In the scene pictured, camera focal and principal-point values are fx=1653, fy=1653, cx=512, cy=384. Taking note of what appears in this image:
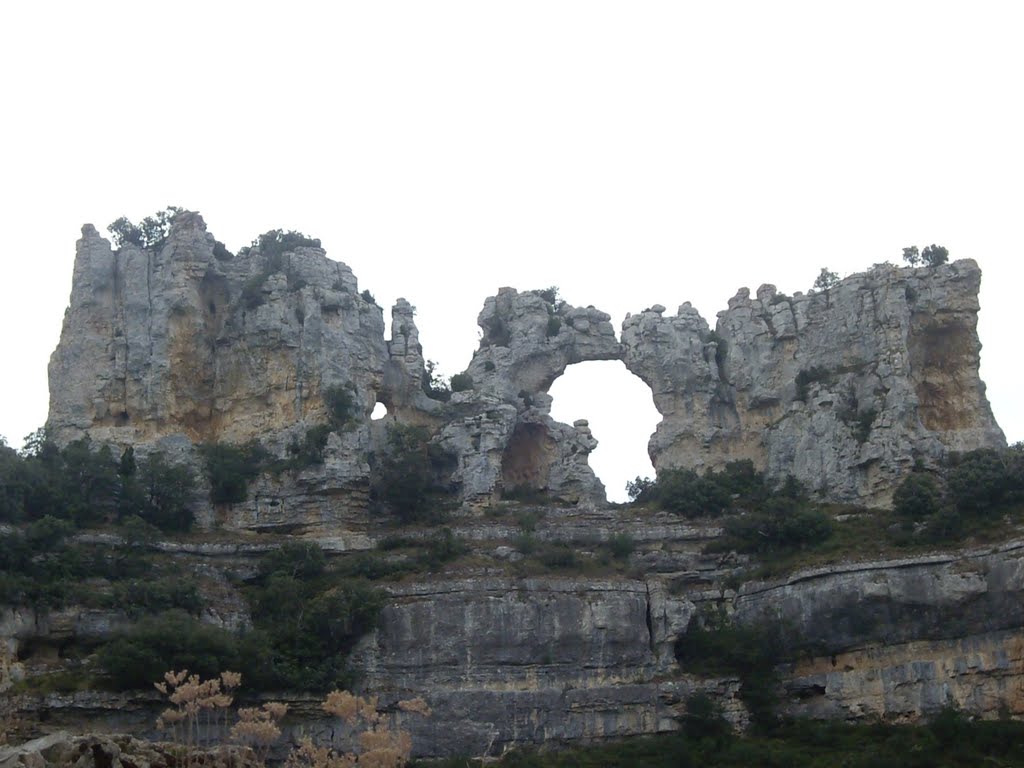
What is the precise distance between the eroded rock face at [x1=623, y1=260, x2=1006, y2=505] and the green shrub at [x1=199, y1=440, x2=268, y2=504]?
657 inches

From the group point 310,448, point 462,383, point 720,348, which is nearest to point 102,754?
point 310,448

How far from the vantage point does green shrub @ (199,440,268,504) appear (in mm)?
62875

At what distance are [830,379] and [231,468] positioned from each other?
23.8 metres

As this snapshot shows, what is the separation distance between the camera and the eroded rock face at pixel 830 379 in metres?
63.2

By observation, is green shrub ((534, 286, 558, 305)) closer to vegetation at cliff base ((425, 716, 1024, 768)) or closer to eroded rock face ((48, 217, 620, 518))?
eroded rock face ((48, 217, 620, 518))

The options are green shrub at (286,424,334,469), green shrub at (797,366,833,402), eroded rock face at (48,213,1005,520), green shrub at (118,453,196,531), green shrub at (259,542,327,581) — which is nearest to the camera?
green shrub at (259,542,327,581)

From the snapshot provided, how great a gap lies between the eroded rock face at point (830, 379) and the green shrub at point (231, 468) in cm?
1668

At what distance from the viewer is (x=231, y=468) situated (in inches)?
2491

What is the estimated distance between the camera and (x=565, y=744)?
5238cm

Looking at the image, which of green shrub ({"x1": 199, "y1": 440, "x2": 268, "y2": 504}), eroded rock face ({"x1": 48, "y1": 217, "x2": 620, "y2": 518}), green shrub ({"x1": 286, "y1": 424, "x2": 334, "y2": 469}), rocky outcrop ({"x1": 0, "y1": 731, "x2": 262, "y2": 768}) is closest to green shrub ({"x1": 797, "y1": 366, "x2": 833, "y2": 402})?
eroded rock face ({"x1": 48, "y1": 217, "x2": 620, "y2": 518})

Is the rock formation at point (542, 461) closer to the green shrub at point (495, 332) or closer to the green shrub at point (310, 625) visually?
the green shrub at point (495, 332)

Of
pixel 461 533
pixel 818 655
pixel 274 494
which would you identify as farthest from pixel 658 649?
pixel 274 494

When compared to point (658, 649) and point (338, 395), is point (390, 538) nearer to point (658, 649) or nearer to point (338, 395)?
point (338, 395)

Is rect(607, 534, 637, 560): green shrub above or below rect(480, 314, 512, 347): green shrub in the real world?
below
